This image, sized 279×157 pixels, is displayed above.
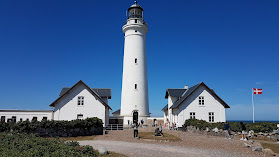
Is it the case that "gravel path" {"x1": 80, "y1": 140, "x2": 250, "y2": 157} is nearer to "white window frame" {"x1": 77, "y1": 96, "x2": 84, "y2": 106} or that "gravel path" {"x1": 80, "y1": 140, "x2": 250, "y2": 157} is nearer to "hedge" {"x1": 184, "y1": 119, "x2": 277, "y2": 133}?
"hedge" {"x1": 184, "y1": 119, "x2": 277, "y2": 133}

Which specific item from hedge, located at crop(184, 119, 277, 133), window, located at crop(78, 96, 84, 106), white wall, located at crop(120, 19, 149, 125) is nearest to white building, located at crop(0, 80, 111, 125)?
window, located at crop(78, 96, 84, 106)

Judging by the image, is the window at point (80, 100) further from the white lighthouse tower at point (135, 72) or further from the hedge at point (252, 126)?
the hedge at point (252, 126)

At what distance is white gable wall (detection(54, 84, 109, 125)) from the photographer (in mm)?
27781

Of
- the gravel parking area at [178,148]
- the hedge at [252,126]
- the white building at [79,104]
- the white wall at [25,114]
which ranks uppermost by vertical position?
the white building at [79,104]

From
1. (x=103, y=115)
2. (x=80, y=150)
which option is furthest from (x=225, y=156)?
(x=103, y=115)

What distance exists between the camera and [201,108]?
3019 centimetres

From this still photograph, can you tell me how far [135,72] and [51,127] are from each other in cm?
1715

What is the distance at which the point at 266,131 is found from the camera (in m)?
20.5

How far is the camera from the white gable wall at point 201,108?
30000mm

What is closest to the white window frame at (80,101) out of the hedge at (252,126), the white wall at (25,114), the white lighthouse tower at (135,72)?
the white wall at (25,114)

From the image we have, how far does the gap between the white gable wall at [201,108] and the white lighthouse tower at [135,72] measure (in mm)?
6499

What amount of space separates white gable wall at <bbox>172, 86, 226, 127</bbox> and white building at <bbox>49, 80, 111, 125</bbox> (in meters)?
10.6

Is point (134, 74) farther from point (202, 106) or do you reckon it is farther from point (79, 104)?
point (202, 106)

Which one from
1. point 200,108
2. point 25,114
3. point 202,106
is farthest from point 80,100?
point 202,106
